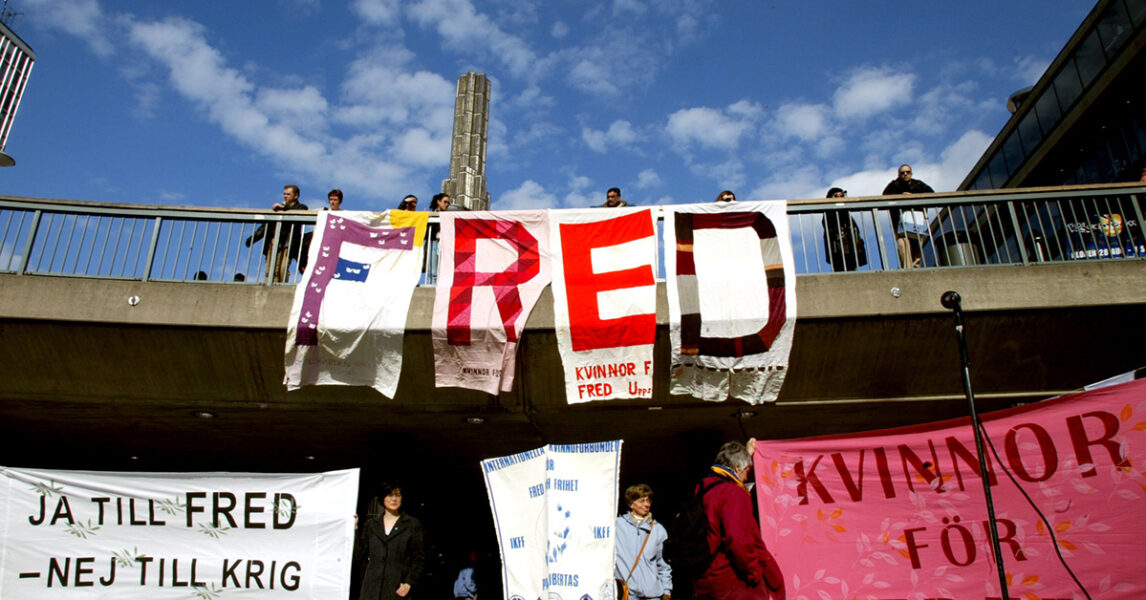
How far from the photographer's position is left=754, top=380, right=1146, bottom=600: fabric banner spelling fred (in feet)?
19.3

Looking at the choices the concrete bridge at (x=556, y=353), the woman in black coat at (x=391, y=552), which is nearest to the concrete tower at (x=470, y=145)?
the concrete bridge at (x=556, y=353)

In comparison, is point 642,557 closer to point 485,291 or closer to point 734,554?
point 734,554

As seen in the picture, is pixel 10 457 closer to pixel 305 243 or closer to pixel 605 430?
pixel 305 243

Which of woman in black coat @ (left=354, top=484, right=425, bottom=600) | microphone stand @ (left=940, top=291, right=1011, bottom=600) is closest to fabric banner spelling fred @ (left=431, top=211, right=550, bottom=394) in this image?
woman in black coat @ (left=354, top=484, right=425, bottom=600)

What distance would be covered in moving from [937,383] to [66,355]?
34.8ft

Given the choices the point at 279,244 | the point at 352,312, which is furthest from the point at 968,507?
the point at 279,244

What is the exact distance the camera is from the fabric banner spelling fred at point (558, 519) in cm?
690

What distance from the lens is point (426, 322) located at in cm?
834

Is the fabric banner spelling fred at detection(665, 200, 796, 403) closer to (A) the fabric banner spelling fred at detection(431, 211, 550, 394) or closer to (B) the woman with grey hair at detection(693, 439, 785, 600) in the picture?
(A) the fabric banner spelling fred at detection(431, 211, 550, 394)

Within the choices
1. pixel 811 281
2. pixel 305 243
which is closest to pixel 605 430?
pixel 811 281

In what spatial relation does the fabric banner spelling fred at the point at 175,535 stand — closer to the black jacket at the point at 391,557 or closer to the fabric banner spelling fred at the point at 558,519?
the black jacket at the point at 391,557

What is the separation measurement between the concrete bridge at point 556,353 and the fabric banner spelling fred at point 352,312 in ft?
0.91

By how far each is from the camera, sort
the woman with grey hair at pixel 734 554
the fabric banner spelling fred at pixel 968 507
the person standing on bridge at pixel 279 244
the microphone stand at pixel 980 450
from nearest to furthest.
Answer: the microphone stand at pixel 980 450 < the woman with grey hair at pixel 734 554 < the fabric banner spelling fred at pixel 968 507 < the person standing on bridge at pixel 279 244

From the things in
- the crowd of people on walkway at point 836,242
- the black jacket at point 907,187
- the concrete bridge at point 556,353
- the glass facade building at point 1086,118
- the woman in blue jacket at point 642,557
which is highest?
the glass facade building at point 1086,118
